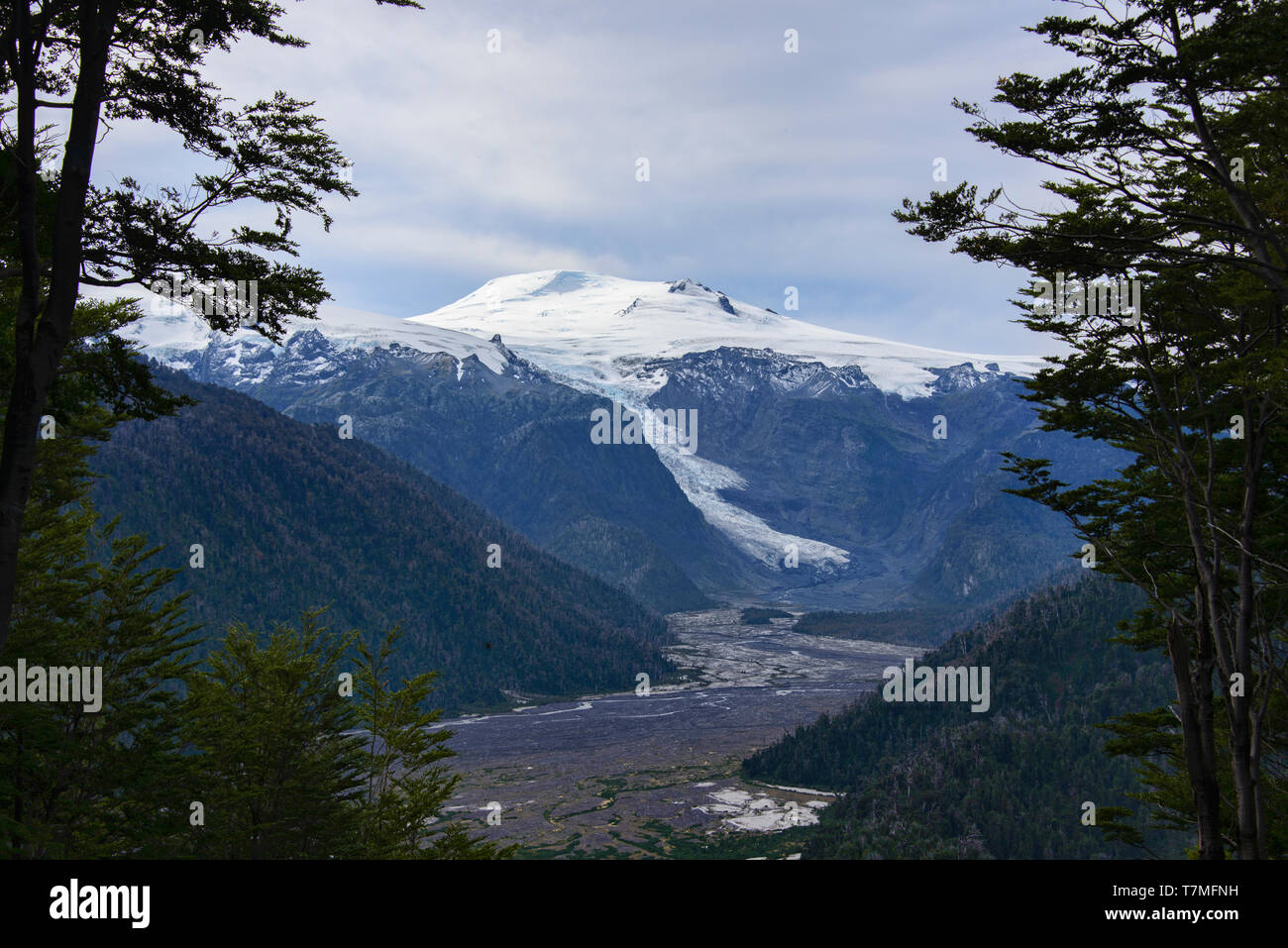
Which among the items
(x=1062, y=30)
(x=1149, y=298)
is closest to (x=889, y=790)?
(x=1149, y=298)

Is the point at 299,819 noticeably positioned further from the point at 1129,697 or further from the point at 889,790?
the point at 1129,697

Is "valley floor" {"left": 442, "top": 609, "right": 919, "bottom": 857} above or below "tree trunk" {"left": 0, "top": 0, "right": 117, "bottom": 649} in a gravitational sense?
below

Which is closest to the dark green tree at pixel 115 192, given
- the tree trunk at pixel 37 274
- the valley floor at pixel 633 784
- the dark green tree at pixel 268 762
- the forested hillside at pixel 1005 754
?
the tree trunk at pixel 37 274

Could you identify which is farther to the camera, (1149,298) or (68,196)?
(1149,298)

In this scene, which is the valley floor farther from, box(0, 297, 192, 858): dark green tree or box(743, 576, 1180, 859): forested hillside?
box(0, 297, 192, 858): dark green tree

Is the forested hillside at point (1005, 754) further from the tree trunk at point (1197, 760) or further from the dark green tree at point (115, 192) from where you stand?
the dark green tree at point (115, 192)
